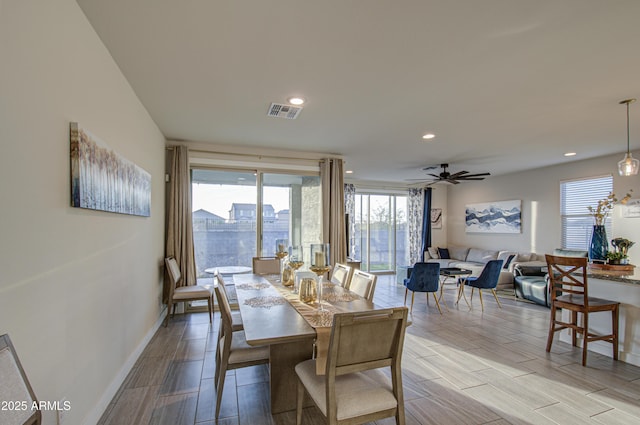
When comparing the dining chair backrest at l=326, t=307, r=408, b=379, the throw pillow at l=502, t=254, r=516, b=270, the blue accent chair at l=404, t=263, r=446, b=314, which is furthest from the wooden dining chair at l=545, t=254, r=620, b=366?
the throw pillow at l=502, t=254, r=516, b=270

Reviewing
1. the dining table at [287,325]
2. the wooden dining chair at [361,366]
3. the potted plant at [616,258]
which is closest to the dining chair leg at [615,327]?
the potted plant at [616,258]

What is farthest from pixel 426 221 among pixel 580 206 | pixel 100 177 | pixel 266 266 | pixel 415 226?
pixel 100 177

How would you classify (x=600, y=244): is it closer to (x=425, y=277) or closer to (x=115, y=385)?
(x=425, y=277)

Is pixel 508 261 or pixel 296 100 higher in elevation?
pixel 296 100

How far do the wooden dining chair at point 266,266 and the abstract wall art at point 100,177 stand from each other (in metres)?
1.45

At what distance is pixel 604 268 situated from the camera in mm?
3387

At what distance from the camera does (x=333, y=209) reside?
17.6 feet

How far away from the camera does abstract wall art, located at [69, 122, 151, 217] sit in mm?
1753

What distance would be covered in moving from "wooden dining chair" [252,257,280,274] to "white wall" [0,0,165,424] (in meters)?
1.51

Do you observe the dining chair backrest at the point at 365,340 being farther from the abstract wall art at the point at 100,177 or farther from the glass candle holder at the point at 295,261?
the abstract wall art at the point at 100,177

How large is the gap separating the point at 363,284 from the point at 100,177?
7.12ft

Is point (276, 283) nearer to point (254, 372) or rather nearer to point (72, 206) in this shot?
point (254, 372)

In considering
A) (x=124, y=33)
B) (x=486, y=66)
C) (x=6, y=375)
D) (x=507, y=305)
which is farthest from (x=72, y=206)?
(x=507, y=305)

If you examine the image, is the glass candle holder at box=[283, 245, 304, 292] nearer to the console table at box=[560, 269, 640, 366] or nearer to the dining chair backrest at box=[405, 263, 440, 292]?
the dining chair backrest at box=[405, 263, 440, 292]
